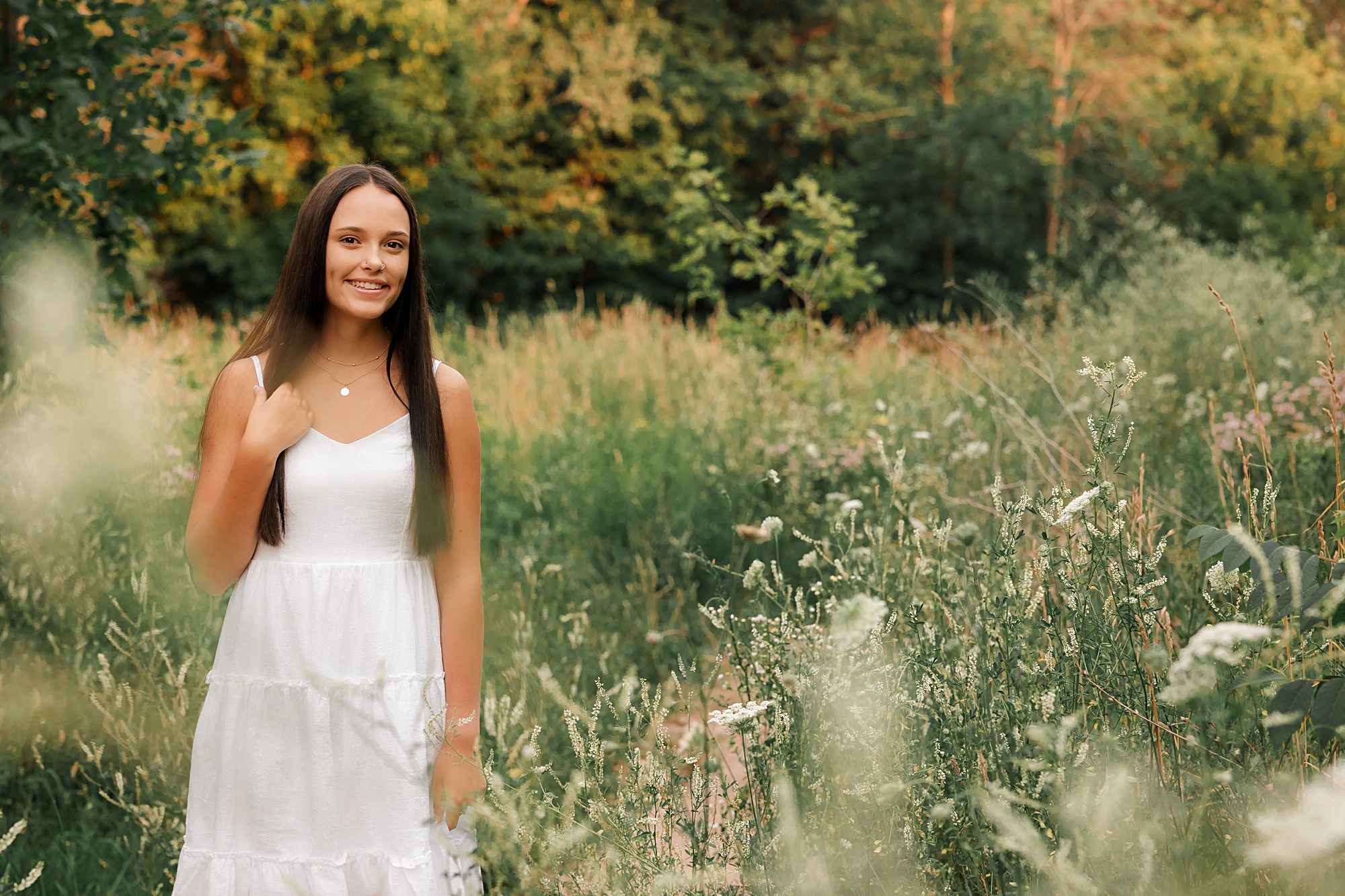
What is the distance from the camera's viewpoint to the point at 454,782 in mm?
1858

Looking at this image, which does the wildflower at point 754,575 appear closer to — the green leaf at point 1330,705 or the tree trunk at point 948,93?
the green leaf at point 1330,705

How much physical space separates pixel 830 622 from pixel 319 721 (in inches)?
37.8

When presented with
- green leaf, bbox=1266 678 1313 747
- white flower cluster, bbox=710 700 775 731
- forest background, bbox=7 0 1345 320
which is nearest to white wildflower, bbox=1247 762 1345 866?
green leaf, bbox=1266 678 1313 747

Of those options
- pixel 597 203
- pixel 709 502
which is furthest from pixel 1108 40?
pixel 709 502

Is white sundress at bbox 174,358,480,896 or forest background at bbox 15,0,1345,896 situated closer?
forest background at bbox 15,0,1345,896

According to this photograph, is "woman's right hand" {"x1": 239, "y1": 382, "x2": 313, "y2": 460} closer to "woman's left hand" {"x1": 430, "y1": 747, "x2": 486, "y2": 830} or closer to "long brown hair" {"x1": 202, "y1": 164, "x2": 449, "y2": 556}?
"long brown hair" {"x1": 202, "y1": 164, "x2": 449, "y2": 556}

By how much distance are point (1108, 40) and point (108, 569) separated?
18336mm

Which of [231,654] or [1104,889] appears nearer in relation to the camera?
[1104,889]

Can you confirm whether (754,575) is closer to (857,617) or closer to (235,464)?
(857,617)

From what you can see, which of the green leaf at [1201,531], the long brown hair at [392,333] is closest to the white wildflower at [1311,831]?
the green leaf at [1201,531]

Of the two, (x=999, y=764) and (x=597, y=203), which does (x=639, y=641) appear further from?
(x=597, y=203)

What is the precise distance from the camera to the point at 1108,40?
1747 cm

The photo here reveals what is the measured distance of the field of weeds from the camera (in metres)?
1.47

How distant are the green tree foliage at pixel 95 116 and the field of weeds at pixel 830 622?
347 mm
